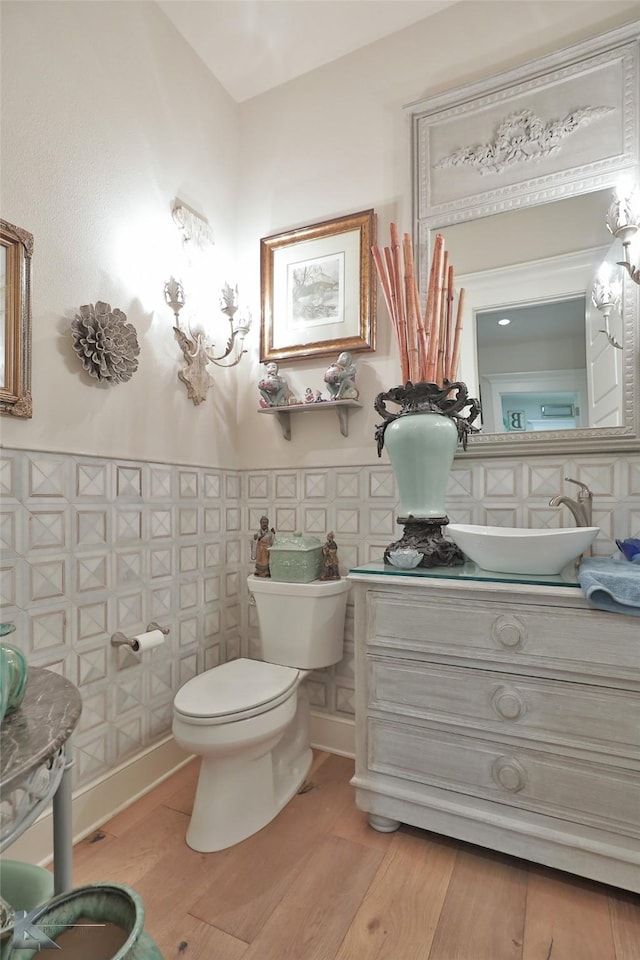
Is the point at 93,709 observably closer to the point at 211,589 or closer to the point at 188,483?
the point at 211,589

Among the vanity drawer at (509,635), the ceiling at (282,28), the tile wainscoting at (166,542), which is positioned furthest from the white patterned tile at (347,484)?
the ceiling at (282,28)

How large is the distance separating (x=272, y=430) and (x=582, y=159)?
1.55 meters

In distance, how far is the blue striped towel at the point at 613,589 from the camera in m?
1.17

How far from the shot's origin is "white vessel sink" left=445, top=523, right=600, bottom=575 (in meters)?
1.31

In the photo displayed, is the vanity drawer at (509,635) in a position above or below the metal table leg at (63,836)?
above

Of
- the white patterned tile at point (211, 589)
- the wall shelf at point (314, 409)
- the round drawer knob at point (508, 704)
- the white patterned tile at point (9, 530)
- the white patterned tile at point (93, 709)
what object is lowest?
the white patterned tile at point (93, 709)

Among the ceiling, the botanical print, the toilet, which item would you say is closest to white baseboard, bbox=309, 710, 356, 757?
the toilet

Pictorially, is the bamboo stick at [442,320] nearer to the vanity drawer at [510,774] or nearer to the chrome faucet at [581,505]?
the chrome faucet at [581,505]

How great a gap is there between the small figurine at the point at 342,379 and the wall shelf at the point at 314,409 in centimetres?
3

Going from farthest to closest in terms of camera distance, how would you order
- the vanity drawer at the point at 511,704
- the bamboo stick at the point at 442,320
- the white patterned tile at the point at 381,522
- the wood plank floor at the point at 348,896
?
the white patterned tile at the point at 381,522, the bamboo stick at the point at 442,320, the vanity drawer at the point at 511,704, the wood plank floor at the point at 348,896

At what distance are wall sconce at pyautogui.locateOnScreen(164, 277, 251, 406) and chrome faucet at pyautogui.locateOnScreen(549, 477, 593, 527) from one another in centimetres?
139

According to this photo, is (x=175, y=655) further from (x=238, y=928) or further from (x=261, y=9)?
(x=261, y=9)

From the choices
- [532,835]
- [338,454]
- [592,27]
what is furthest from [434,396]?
[592,27]

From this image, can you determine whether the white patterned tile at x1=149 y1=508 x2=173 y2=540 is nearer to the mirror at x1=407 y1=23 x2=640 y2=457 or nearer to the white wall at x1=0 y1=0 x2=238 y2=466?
the white wall at x1=0 y1=0 x2=238 y2=466
